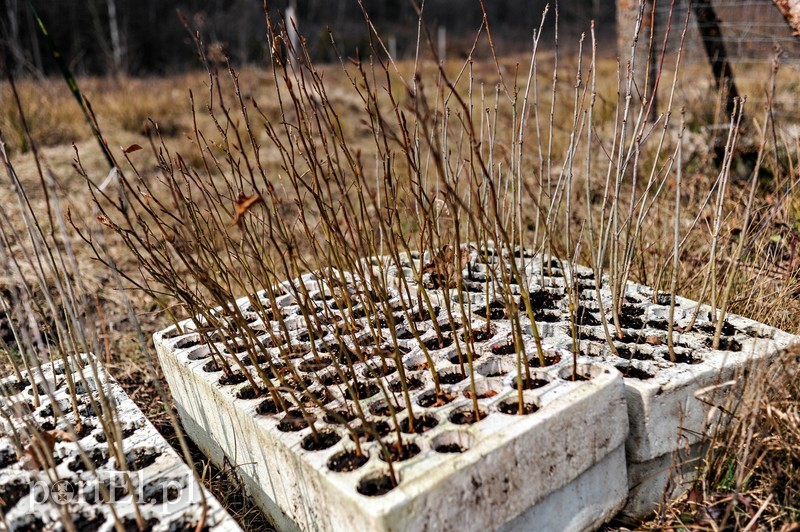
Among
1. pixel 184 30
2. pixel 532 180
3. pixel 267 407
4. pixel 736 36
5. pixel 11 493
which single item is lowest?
pixel 11 493

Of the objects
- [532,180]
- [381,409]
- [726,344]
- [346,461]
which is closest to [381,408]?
[381,409]

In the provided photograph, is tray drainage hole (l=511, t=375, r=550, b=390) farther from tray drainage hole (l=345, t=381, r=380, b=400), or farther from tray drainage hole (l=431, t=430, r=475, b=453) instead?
tray drainage hole (l=345, t=381, r=380, b=400)

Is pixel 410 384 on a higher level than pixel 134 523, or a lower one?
higher

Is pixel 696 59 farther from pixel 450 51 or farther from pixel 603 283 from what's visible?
pixel 450 51

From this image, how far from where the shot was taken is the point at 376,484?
1.23 meters

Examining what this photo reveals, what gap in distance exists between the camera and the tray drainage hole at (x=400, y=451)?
1267 millimetres

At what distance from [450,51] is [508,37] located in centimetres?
649

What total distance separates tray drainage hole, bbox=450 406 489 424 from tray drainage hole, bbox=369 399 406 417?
126mm

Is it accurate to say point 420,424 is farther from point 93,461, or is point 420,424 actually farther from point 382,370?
point 93,461

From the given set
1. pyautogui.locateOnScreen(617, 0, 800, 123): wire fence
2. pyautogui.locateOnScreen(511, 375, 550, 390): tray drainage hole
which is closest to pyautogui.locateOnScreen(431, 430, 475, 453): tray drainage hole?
pyautogui.locateOnScreen(511, 375, 550, 390): tray drainage hole

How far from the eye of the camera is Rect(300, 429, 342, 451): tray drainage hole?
4.49ft

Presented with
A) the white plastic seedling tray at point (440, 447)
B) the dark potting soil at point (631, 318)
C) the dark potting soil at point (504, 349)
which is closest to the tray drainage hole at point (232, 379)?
the white plastic seedling tray at point (440, 447)

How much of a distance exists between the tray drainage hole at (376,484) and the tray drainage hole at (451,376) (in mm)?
400

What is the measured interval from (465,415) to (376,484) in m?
0.29
